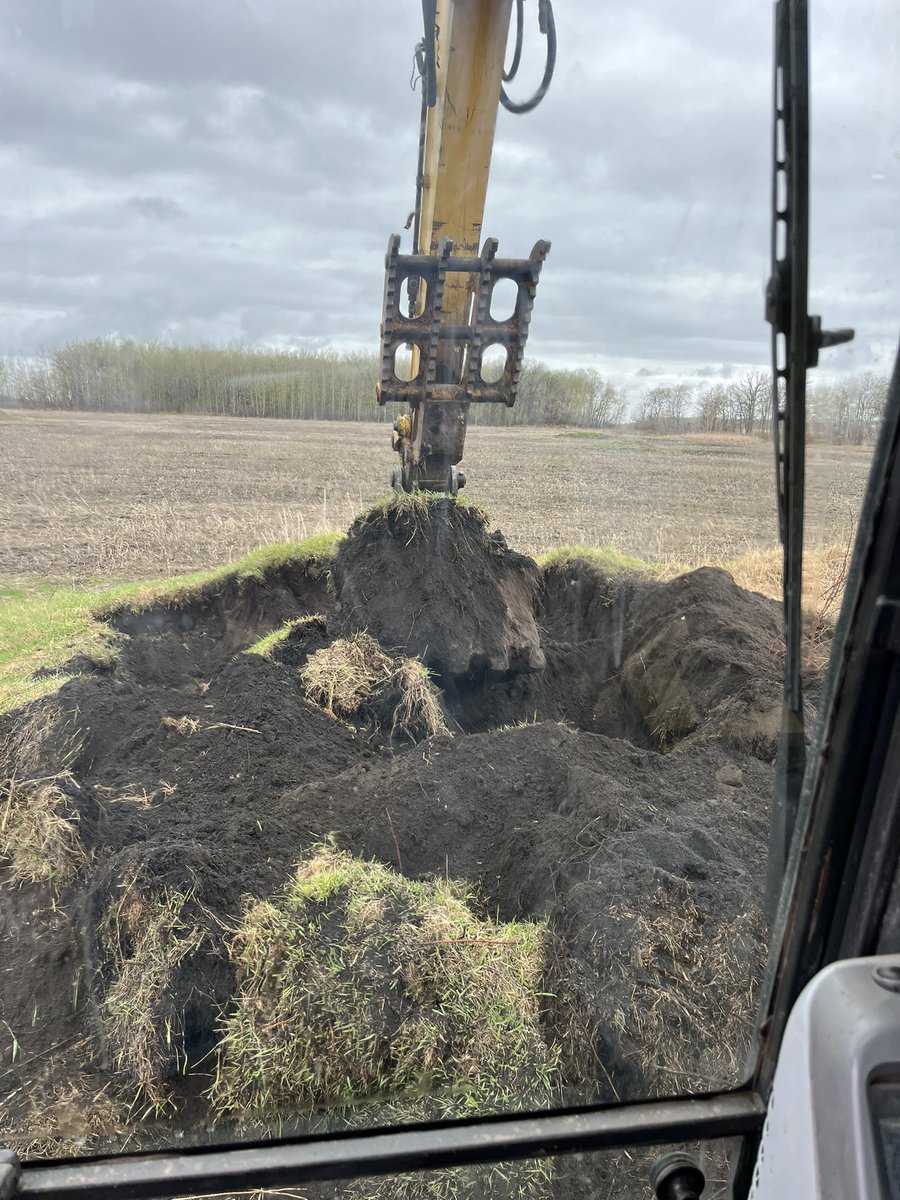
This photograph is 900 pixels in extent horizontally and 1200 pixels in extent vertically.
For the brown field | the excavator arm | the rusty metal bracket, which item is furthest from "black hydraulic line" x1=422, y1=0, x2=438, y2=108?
the brown field

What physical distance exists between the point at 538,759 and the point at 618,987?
5.33 feet

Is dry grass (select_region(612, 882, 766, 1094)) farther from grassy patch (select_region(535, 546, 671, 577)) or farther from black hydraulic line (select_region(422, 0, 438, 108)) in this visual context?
grassy patch (select_region(535, 546, 671, 577))

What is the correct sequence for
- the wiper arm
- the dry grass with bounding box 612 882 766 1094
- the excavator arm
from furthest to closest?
the excavator arm
the dry grass with bounding box 612 882 766 1094
the wiper arm

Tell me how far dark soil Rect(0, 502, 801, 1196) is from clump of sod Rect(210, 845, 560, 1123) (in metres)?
0.10

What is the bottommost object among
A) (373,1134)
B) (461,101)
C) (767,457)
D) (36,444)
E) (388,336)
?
(373,1134)

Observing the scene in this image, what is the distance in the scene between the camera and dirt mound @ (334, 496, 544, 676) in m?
5.64

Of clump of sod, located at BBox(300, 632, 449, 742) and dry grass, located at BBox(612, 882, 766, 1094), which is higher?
Result: dry grass, located at BBox(612, 882, 766, 1094)

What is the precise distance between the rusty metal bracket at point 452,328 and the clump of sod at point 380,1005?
11.6ft

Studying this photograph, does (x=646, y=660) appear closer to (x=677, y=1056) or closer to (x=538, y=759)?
(x=538, y=759)

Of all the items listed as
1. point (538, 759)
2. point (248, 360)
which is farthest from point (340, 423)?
point (538, 759)

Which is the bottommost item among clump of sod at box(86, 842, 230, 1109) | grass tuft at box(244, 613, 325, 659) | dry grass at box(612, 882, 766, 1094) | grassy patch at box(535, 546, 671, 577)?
clump of sod at box(86, 842, 230, 1109)

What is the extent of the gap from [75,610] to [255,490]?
390cm

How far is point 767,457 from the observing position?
4.17 ft

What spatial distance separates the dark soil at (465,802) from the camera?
216 cm
